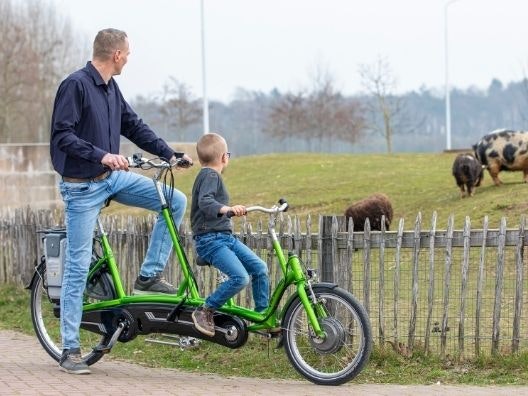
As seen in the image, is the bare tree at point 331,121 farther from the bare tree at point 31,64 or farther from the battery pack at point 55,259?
the battery pack at point 55,259

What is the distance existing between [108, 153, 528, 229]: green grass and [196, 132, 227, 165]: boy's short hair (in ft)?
31.2

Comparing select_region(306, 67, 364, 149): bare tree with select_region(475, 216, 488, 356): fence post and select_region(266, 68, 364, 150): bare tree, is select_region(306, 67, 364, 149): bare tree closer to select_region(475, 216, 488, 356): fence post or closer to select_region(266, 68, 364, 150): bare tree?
select_region(266, 68, 364, 150): bare tree

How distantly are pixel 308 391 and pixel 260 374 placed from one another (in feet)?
3.04

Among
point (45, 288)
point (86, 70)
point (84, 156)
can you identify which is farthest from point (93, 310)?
point (86, 70)

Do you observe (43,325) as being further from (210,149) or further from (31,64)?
(31,64)

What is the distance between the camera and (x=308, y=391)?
674cm

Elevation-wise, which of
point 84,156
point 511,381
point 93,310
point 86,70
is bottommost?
point 511,381

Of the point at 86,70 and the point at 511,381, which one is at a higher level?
the point at 86,70

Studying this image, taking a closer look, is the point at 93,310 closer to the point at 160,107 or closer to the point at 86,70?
the point at 86,70

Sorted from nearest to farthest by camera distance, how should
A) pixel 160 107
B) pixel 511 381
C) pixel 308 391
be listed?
pixel 308 391, pixel 511 381, pixel 160 107

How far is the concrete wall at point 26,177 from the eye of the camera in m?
26.4

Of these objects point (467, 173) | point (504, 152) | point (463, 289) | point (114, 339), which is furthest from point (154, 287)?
point (504, 152)

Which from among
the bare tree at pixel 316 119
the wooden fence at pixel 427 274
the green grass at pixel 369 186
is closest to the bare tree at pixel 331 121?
the bare tree at pixel 316 119

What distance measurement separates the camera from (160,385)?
7031 millimetres
